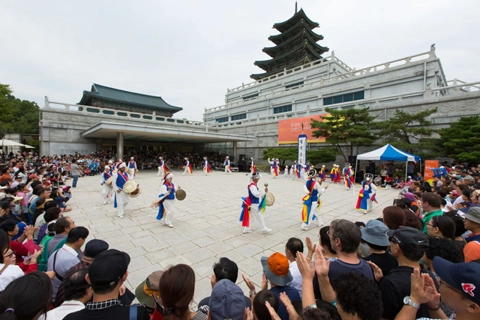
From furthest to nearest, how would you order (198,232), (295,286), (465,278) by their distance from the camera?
(198,232)
(295,286)
(465,278)

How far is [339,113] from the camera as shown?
1528 cm

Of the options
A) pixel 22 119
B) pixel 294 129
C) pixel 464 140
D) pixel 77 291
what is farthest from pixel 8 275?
pixel 22 119

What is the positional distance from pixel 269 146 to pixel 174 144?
12.1 m

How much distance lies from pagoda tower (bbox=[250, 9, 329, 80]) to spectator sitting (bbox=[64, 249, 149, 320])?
1443 inches

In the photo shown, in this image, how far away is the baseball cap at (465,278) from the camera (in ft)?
3.47

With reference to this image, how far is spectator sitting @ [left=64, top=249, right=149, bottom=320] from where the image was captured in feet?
3.98

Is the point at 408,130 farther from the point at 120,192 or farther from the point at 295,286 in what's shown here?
the point at 120,192

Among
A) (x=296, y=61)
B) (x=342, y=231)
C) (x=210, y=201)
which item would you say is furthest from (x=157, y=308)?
(x=296, y=61)

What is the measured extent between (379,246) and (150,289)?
202cm

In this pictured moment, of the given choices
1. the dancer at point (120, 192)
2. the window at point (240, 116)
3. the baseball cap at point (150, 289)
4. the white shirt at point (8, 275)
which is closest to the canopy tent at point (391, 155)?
the dancer at point (120, 192)

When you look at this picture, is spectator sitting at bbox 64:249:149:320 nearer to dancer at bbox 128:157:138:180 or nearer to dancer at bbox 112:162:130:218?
dancer at bbox 112:162:130:218

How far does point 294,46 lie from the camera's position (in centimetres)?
3519

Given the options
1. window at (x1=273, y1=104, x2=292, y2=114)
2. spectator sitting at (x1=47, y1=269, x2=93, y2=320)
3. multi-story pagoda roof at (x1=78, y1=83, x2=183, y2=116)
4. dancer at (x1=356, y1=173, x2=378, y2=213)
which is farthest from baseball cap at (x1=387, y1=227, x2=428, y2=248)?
multi-story pagoda roof at (x1=78, y1=83, x2=183, y2=116)

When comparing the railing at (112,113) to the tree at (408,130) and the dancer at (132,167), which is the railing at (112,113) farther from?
the tree at (408,130)
